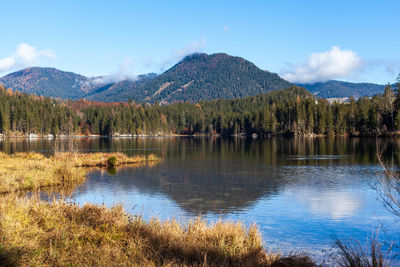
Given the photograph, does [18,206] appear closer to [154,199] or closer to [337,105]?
[154,199]

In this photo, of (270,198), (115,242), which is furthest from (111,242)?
(270,198)

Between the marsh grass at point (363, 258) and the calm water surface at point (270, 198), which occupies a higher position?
the marsh grass at point (363, 258)

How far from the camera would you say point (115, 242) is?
12.3 meters

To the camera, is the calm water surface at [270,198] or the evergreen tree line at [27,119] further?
the evergreen tree line at [27,119]

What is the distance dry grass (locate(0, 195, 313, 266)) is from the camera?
412 inches

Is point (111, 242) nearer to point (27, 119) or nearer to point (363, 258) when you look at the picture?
point (363, 258)

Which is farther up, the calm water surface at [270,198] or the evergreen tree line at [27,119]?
the evergreen tree line at [27,119]

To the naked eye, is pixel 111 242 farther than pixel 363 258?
Yes

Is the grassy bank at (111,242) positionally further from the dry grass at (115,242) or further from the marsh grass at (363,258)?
the marsh grass at (363,258)

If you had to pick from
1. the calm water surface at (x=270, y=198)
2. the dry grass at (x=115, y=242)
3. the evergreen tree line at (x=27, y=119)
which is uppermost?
the evergreen tree line at (x=27, y=119)

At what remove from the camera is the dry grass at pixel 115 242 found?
10469 mm

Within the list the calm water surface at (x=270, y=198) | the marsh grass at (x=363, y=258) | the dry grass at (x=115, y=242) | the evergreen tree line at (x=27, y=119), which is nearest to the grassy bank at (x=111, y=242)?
the dry grass at (x=115, y=242)

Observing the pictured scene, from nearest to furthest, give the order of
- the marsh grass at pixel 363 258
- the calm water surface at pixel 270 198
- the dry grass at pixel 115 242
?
the marsh grass at pixel 363 258 < the dry grass at pixel 115 242 < the calm water surface at pixel 270 198

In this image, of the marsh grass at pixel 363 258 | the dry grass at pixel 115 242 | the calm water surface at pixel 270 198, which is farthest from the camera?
the calm water surface at pixel 270 198
